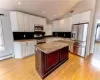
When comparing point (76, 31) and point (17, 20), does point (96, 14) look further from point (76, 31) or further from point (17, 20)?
point (17, 20)

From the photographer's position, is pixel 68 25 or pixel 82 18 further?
pixel 68 25

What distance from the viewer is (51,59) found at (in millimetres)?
2697

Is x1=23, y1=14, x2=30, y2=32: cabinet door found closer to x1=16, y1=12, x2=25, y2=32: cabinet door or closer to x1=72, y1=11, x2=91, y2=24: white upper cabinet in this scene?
x1=16, y1=12, x2=25, y2=32: cabinet door

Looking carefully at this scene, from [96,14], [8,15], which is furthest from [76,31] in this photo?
[8,15]

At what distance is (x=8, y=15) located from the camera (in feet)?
12.2

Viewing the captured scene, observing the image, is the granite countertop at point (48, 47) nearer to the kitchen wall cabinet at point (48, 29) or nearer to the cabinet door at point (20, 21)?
the cabinet door at point (20, 21)

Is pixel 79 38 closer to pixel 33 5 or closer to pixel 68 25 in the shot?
pixel 68 25

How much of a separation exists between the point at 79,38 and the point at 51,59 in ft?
7.43

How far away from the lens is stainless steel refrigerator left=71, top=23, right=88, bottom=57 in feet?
12.7

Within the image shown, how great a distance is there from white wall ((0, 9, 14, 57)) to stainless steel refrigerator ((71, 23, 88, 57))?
353 centimetres

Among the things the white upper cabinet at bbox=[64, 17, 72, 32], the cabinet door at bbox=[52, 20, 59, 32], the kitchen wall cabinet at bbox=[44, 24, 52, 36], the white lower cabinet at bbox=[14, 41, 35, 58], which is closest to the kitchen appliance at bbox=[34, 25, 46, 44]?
the kitchen wall cabinet at bbox=[44, 24, 52, 36]

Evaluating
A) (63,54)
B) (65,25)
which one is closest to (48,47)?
(63,54)

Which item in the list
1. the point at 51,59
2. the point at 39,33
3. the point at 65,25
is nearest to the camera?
the point at 51,59

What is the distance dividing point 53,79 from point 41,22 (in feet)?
12.8
